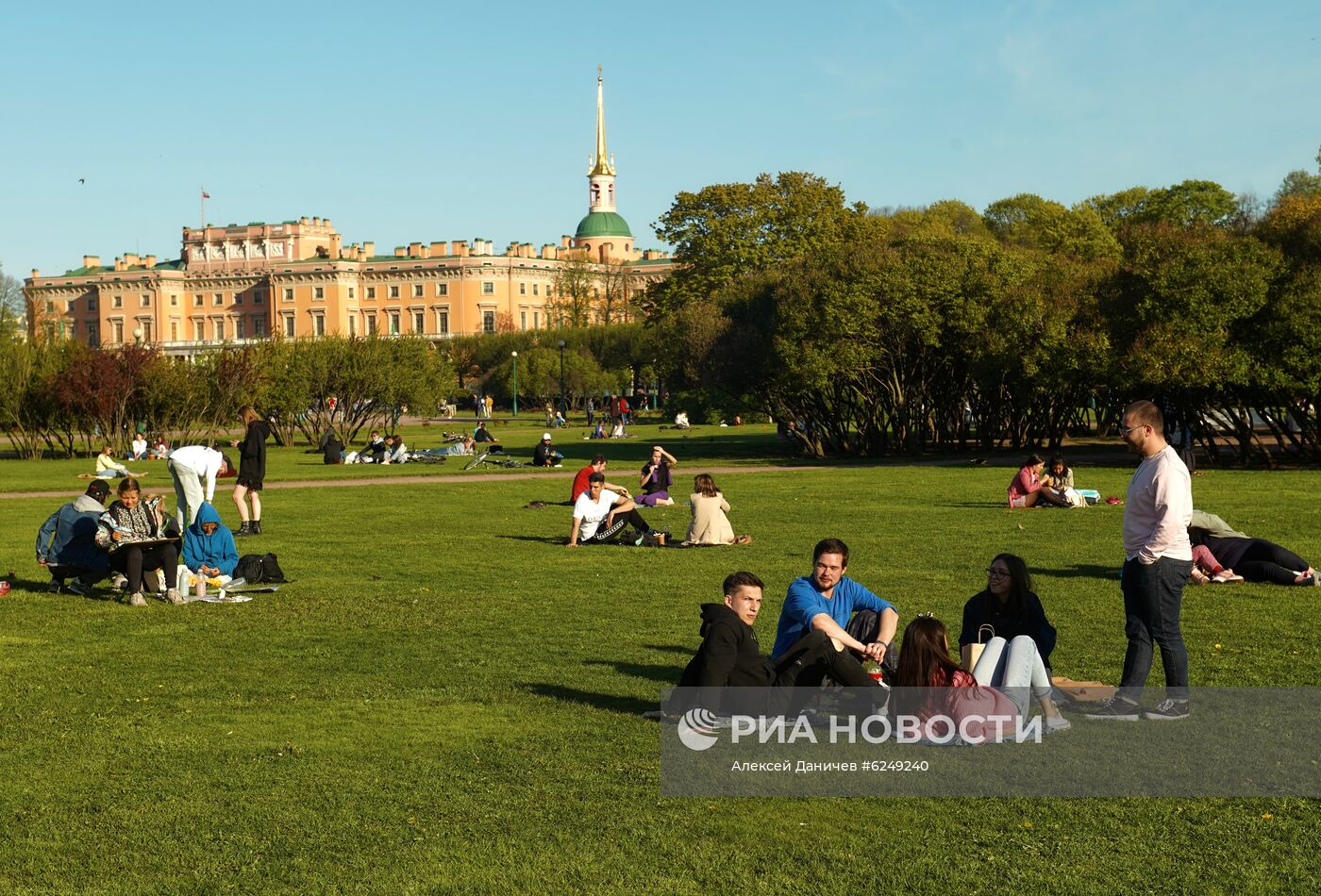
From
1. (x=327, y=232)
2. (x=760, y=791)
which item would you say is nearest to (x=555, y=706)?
(x=760, y=791)

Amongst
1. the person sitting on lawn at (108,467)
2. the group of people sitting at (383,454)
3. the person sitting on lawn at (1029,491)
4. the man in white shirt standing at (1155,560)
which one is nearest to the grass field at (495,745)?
the man in white shirt standing at (1155,560)

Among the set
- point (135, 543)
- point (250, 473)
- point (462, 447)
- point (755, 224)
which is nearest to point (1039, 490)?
point (250, 473)

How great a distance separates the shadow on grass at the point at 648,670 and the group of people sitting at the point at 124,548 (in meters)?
5.21

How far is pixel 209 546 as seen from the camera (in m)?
14.3

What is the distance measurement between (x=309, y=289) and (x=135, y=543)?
444 ft

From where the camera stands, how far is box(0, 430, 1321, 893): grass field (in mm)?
6137

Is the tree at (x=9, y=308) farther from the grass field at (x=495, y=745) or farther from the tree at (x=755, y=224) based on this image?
the grass field at (x=495, y=745)

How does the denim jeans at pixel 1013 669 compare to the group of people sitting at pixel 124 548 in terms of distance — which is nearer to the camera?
the denim jeans at pixel 1013 669

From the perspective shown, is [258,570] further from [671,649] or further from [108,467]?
[108,467]

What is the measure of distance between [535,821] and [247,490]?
48.1 ft

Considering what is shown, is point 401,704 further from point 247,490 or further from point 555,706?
point 247,490

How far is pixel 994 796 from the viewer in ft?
22.9
